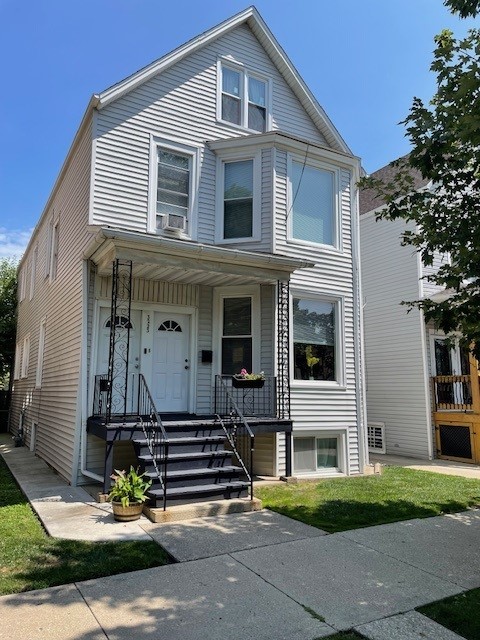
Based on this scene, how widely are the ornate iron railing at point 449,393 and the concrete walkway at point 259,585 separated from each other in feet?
22.8

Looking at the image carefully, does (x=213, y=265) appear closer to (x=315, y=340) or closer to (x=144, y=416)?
(x=144, y=416)

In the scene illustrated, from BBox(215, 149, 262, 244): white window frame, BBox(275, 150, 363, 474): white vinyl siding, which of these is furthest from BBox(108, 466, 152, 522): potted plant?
BBox(215, 149, 262, 244): white window frame

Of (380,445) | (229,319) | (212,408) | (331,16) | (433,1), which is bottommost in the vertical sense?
(380,445)

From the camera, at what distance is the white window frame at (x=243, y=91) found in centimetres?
1003

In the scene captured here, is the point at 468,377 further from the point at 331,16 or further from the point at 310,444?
the point at 331,16

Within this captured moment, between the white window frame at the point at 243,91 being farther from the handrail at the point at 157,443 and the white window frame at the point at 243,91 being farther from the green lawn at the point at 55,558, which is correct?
the green lawn at the point at 55,558

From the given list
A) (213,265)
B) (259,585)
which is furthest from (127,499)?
(213,265)

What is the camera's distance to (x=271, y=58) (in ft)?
35.3

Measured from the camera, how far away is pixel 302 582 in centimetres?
390

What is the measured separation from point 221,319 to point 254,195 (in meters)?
2.66

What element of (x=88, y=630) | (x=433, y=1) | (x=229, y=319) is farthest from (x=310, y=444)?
(x=433, y=1)

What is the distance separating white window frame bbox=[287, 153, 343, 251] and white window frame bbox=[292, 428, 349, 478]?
3.87 metres

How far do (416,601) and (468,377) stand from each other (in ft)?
31.3

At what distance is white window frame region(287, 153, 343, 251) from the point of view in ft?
30.9
